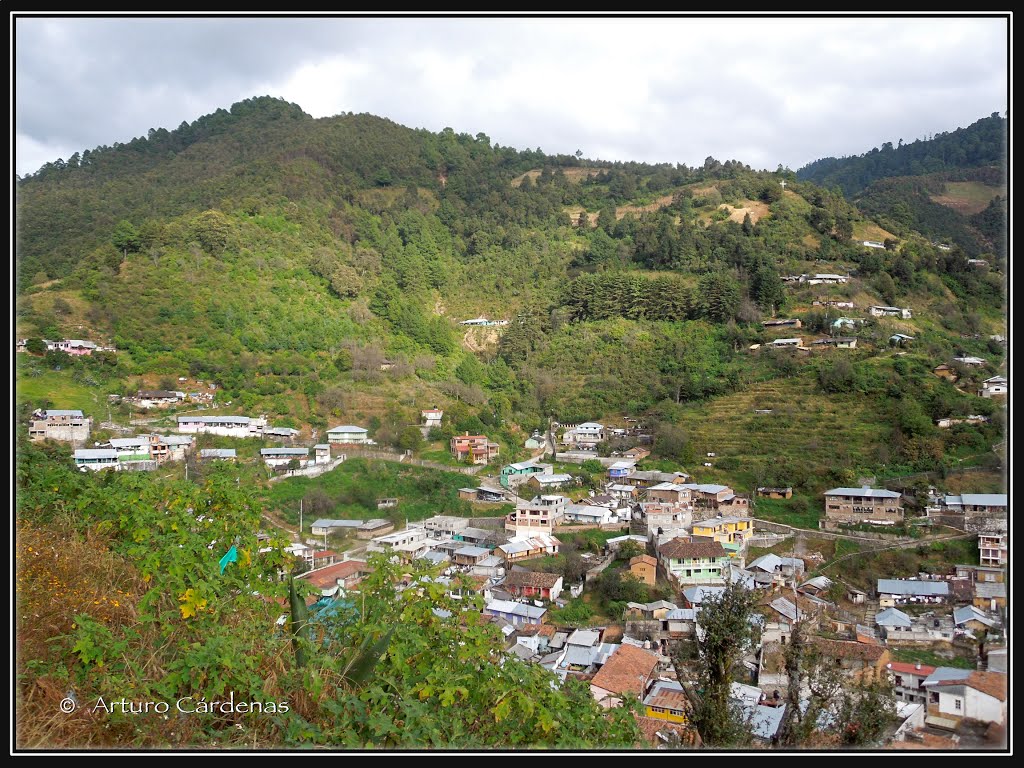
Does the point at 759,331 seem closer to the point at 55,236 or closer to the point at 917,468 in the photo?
the point at 917,468

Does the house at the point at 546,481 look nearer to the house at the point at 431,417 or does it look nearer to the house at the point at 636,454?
the house at the point at 636,454

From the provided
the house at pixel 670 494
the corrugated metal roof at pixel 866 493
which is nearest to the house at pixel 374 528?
the house at pixel 670 494

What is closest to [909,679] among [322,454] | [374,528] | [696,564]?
[696,564]

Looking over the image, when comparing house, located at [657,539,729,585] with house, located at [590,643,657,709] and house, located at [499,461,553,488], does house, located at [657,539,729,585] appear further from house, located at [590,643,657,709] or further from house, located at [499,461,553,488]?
house, located at [499,461,553,488]

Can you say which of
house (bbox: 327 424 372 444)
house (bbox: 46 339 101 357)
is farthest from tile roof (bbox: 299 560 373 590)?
house (bbox: 46 339 101 357)
